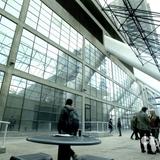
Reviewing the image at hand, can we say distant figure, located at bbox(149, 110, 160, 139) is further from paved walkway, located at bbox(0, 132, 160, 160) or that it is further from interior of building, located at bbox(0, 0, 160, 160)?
interior of building, located at bbox(0, 0, 160, 160)

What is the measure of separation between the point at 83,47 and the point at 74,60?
270cm

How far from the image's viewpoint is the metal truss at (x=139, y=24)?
11531 millimetres

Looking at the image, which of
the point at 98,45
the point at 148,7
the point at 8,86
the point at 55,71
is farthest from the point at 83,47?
the point at 8,86

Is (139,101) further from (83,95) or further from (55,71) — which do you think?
(55,71)

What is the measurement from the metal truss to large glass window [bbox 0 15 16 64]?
7.19 meters

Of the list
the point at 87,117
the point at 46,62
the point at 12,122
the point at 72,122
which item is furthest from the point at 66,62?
the point at 72,122

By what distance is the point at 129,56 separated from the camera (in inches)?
717

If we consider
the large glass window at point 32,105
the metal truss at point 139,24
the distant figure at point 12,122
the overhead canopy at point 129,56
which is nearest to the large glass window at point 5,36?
the large glass window at point 32,105

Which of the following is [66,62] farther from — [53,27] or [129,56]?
[129,56]

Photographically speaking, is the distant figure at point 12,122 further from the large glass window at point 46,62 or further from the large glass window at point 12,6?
the large glass window at point 12,6

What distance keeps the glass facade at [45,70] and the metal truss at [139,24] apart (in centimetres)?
486

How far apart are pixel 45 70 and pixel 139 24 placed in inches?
309

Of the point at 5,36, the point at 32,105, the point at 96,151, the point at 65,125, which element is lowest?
the point at 96,151

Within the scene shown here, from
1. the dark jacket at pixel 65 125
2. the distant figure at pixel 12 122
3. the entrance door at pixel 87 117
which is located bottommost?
the dark jacket at pixel 65 125
